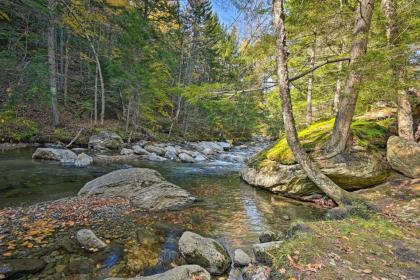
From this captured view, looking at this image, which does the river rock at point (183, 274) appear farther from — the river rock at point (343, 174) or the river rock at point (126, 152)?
the river rock at point (126, 152)

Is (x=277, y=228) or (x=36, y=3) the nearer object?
(x=277, y=228)

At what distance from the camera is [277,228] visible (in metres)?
5.97

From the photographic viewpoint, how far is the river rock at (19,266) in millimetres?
3689

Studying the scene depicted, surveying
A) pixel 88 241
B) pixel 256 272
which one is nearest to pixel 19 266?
pixel 88 241

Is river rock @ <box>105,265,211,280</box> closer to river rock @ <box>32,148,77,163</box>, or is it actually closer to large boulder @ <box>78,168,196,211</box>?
large boulder @ <box>78,168,196,211</box>

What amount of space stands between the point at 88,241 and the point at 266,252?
303 cm

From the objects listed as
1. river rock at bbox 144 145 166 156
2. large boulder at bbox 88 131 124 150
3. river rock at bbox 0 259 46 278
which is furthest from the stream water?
river rock at bbox 144 145 166 156

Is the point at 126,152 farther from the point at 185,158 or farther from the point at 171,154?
the point at 185,158

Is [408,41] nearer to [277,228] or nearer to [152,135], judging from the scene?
[277,228]

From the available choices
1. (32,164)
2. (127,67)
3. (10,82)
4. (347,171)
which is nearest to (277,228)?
(347,171)

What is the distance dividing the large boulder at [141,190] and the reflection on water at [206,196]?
0.54m

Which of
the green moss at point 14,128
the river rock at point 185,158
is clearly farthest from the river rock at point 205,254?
the green moss at point 14,128

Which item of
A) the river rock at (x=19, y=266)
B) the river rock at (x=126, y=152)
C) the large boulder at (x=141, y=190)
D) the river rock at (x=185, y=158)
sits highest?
the river rock at (x=126, y=152)

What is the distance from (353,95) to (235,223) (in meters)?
4.45
